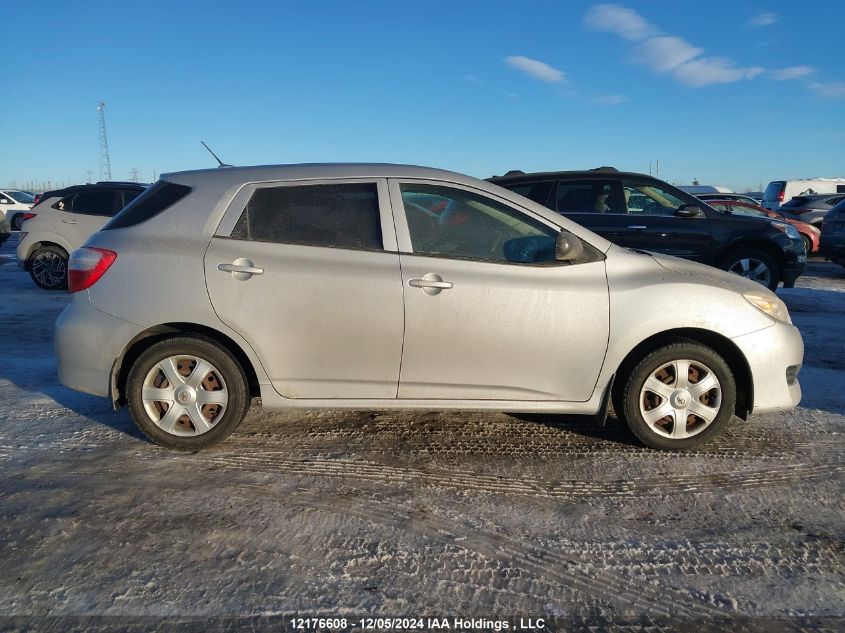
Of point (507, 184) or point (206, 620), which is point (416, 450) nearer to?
point (206, 620)

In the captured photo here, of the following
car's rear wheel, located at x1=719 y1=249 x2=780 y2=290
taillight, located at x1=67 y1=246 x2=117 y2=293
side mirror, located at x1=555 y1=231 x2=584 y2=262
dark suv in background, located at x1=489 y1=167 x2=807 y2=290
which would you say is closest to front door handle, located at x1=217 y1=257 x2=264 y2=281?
taillight, located at x1=67 y1=246 x2=117 y2=293

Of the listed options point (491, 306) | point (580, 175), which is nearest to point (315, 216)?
point (491, 306)

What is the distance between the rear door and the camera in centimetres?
383

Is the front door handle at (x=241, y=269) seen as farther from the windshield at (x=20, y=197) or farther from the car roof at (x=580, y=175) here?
the windshield at (x=20, y=197)

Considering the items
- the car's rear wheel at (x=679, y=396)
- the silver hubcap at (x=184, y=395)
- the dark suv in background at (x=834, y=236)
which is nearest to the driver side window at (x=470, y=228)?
the car's rear wheel at (x=679, y=396)

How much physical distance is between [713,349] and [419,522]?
2158 millimetres

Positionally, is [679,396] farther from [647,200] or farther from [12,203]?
[12,203]

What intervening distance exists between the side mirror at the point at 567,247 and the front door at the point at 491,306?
3.1 inches

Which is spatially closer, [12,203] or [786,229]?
[786,229]

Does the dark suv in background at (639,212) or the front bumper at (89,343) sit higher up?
the dark suv in background at (639,212)

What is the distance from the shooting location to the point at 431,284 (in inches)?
150

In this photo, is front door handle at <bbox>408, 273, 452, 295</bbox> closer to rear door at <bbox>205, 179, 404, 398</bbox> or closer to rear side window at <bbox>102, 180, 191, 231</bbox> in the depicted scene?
rear door at <bbox>205, 179, 404, 398</bbox>

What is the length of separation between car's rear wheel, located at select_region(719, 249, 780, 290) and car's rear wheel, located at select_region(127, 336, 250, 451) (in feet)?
24.2

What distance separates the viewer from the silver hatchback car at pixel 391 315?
3.84 meters
